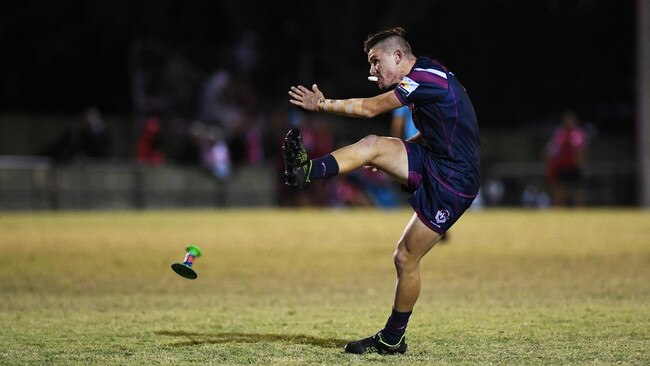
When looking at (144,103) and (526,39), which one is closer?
(144,103)

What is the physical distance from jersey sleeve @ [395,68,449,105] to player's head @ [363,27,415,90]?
18 centimetres

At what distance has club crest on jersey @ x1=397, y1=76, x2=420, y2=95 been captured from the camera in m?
7.03

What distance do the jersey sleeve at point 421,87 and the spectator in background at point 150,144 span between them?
21.3m

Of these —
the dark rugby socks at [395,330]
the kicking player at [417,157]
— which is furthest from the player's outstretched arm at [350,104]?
the dark rugby socks at [395,330]

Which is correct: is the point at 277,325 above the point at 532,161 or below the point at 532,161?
below

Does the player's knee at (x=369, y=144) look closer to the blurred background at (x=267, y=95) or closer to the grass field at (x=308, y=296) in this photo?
the grass field at (x=308, y=296)

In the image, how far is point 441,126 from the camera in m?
7.18

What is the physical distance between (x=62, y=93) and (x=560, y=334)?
27599mm

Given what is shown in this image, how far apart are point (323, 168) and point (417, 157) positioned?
2.22 ft

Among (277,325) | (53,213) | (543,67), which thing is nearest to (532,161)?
(543,67)

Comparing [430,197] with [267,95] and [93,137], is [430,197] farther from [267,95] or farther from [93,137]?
[267,95]

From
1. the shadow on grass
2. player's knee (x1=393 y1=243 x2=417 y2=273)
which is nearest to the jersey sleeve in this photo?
player's knee (x1=393 y1=243 x2=417 y2=273)

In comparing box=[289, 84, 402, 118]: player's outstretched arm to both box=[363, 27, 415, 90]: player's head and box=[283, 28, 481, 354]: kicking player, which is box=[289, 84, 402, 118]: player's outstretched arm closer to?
box=[283, 28, 481, 354]: kicking player

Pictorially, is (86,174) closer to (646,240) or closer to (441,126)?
(646,240)
